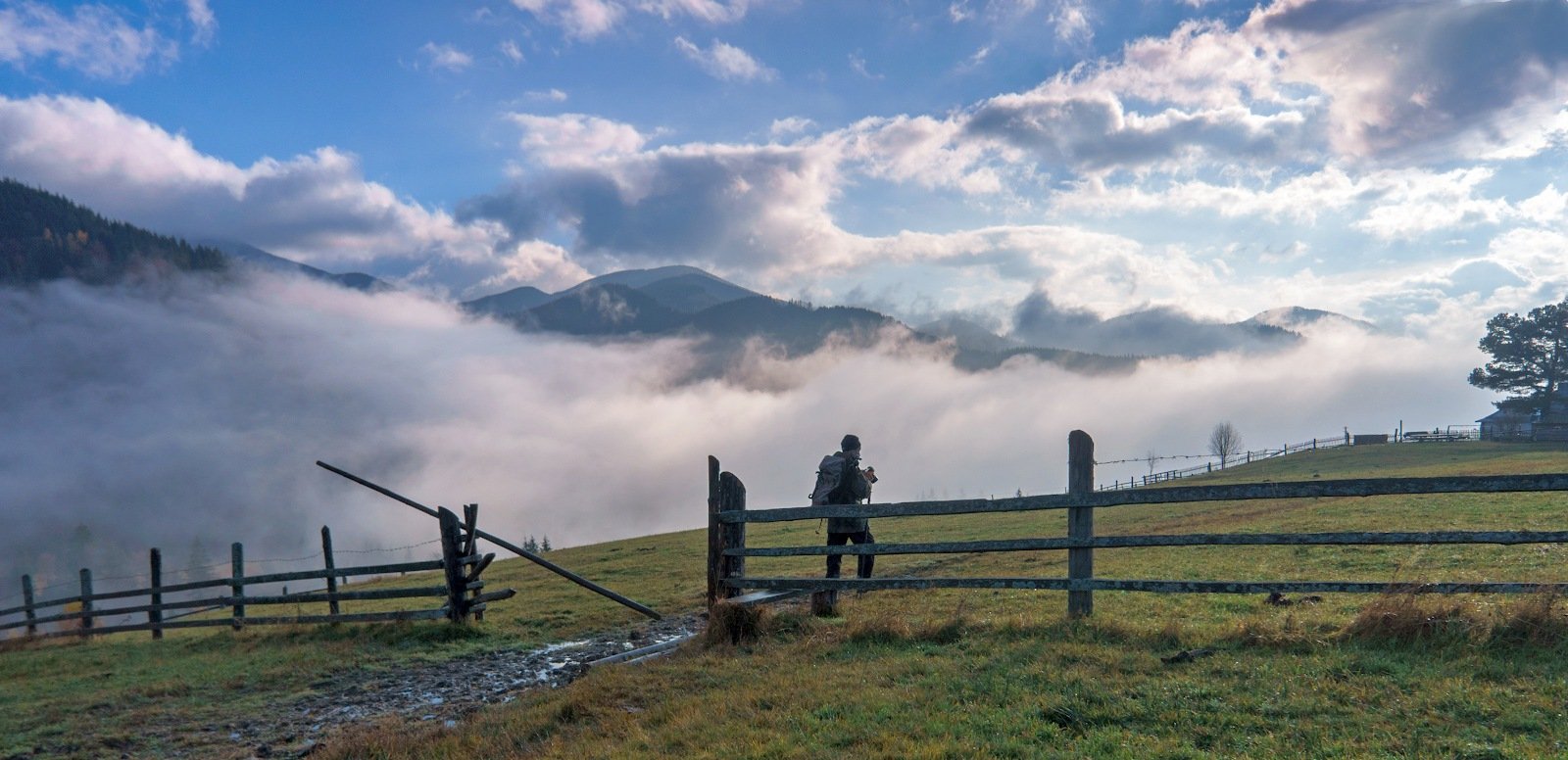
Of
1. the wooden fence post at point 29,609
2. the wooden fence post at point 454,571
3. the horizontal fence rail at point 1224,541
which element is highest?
the horizontal fence rail at point 1224,541

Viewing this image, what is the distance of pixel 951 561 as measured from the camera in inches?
851

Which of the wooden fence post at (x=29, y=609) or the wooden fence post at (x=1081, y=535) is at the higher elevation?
the wooden fence post at (x=1081, y=535)

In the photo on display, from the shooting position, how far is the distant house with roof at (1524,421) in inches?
3088

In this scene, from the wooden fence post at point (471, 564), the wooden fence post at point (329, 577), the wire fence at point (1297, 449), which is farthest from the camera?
the wire fence at point (1297, 449)

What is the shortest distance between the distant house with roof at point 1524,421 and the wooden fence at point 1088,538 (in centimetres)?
8948

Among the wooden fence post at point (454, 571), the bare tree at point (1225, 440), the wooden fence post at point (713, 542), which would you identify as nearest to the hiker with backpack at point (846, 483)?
the wooden fence post at point (713, 542)

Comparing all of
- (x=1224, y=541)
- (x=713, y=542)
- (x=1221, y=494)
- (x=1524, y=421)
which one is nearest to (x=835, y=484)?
(x=713, y=542)

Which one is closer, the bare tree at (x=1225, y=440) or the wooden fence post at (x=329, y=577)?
the wooden fence post at (x=329, y=577)

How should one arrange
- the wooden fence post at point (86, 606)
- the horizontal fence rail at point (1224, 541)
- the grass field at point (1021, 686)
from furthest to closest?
the wooden fence post at point (86, 606), the horizontal fence rail at point (1224, 541), the grass field at point (1021, 686)

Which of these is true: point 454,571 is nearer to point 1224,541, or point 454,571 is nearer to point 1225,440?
point 1224,541

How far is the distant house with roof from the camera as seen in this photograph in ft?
257

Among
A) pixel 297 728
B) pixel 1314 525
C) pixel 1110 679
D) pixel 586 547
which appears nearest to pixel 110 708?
pixel 297 728

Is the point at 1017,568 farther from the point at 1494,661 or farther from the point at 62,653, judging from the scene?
the point at 62,653

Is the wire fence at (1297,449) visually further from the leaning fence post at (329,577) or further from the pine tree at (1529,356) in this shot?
the leaning fence post at (329,577)
